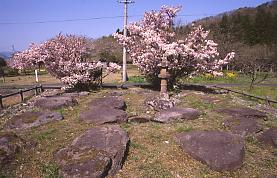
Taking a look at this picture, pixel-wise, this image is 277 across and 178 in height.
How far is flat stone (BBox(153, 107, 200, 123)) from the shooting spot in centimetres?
906

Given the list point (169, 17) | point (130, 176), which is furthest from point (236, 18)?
point (130, 176)

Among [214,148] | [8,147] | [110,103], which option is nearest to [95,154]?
[8,147]

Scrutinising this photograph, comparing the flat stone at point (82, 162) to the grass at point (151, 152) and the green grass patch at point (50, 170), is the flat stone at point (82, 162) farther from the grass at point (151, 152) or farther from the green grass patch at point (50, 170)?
the grass at point (151, 152)

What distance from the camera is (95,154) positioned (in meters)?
5.85

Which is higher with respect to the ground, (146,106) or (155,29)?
(155,29)

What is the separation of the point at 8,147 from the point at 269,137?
6.84m

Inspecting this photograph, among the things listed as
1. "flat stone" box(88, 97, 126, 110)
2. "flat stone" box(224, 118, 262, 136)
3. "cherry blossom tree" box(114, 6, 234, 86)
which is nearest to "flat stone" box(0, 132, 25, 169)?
"flat stone" box(88, 97, 126, 110)

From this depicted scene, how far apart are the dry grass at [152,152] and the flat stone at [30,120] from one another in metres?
0.32

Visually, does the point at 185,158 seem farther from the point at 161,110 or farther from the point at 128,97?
the point at 128,97

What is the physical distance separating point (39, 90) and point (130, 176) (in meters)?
12.7

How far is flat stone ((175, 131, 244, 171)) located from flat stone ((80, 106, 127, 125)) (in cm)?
213

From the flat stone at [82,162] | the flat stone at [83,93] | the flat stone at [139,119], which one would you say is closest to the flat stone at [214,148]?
the flat stone at [139,119]

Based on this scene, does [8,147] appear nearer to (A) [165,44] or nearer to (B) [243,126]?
(B) [243,126]

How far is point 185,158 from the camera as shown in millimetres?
6621
